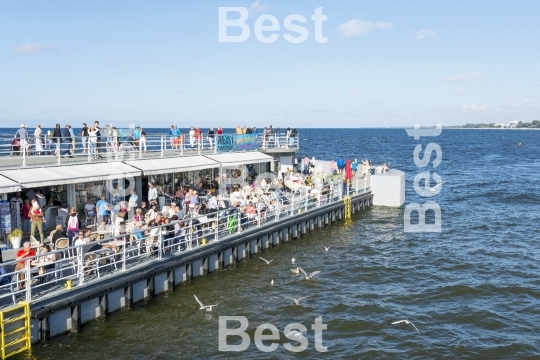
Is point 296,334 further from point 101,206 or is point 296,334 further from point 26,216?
point 26,216

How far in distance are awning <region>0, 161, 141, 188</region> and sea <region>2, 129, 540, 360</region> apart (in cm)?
514

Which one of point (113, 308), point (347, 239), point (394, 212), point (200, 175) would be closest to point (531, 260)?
point (347, 239)

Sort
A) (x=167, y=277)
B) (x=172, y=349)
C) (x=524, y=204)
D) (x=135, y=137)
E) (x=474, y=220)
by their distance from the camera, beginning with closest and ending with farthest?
(x=172, y=349) < (x=167, y=277) < (x=135, y=137) < (x=474, y=220) < (x=524, y=204)

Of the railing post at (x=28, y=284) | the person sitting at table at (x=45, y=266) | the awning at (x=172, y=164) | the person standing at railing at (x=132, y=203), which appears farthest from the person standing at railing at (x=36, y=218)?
the awning at (x=172, y=164)

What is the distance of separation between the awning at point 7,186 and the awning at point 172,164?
5.41m

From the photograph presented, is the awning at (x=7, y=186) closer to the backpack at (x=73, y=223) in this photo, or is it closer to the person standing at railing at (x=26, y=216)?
the person standing at railing at (x=26, y=216)

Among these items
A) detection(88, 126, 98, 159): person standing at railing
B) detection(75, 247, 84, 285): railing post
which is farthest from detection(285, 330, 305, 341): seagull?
detection(88, 126, 98, 159): person standing at railing

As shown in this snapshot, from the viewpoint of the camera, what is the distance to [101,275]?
51.5ft

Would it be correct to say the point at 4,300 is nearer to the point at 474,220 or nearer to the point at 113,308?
the point at 113,308

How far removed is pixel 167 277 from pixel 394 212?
20.2m

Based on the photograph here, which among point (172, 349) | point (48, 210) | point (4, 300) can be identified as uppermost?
point (48, 210)

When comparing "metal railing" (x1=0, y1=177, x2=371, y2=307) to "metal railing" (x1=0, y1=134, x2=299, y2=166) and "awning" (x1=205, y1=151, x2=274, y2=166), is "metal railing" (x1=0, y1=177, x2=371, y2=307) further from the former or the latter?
"metal railing" (x1=0, y1=134, x2=299, y2=166)

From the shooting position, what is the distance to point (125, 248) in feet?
54.9

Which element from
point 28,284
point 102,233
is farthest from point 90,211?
point 28,284
